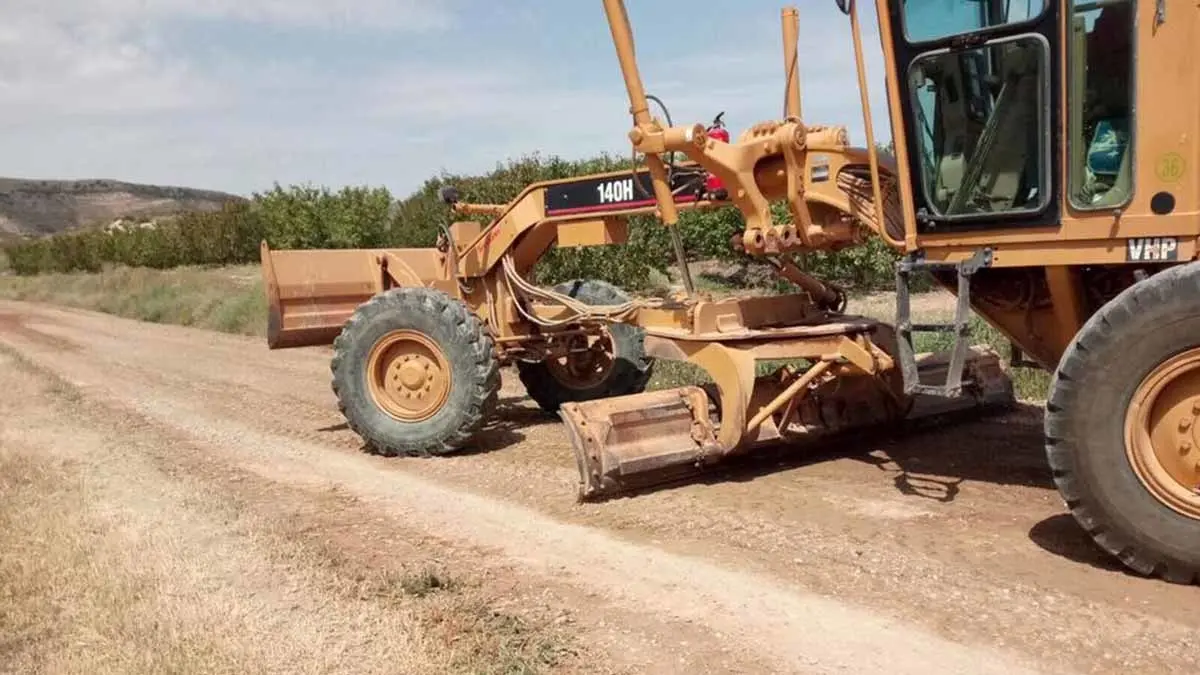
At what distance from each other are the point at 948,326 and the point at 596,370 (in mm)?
3571

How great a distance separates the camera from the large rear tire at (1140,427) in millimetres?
4305

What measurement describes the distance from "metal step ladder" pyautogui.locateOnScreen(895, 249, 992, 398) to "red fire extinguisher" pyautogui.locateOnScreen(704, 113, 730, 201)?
1499 millimetres

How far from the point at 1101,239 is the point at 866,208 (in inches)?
57.0

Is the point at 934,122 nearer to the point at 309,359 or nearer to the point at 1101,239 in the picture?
the point at 1101,239

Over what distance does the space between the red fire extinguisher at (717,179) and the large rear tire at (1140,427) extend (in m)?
2.64

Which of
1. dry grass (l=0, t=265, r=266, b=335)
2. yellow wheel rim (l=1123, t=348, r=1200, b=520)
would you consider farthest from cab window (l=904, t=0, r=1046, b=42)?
dry grass (l=0, t=265, r=266, b=335)

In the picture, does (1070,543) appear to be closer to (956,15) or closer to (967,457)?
(967,457)

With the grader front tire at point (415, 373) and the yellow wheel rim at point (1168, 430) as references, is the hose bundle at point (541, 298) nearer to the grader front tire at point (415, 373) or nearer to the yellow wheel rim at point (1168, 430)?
the grader front tire at point (415, 373)

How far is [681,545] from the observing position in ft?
16.9

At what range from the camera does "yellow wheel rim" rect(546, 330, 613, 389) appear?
8.58m

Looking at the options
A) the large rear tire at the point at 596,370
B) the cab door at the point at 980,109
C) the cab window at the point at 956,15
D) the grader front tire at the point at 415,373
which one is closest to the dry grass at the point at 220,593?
the grader front tire at the point at 415,373

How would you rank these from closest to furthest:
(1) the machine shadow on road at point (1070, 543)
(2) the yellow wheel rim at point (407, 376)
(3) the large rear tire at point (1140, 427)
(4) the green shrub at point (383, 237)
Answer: (3) the large rear tire at point (1140, 427), (1) the machine shadow on road at point (1070, 543), (2) the yellow wheel rim at point (407, 376), (4) the green shrub at point (383, 237)

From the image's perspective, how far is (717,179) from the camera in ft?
21.7

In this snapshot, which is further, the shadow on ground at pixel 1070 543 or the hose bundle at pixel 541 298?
the hose bundle at pixel 541 298
